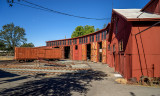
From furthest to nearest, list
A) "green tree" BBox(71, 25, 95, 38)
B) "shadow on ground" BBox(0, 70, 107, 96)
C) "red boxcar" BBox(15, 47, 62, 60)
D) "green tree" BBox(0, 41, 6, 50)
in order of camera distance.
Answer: "green tree" BBox(71, 25, 95, 38), "green tree" BBox(0, 41, 6, 50), "red boxcar" BBox(15, 47, 62, 60), "shadow on ground" BBox(0, 70, 107, 96)

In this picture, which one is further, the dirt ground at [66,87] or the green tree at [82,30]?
the green tree at [82,30]

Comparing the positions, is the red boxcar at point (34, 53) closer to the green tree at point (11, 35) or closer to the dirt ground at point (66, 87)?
the dirt ground at point (66, 87)

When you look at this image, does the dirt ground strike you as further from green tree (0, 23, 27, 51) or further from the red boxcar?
green tree (0, 23, 27, 51)

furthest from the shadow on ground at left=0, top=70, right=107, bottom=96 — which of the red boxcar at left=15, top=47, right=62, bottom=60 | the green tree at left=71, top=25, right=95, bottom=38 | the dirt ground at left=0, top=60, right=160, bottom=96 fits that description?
the green tree at left=71, top=25, right=95, bottom=38

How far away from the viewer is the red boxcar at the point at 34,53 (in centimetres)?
2296

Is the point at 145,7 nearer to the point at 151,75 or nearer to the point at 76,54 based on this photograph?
the point at 151,75

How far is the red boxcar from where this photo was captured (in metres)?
23.0

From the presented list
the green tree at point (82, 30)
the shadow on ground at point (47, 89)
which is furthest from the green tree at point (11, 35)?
the shadow on ground at point (47, 89)

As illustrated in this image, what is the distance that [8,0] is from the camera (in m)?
5.48

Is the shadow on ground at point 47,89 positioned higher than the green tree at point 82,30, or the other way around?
the green tree at point 82,30

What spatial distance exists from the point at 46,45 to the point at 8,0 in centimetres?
4305

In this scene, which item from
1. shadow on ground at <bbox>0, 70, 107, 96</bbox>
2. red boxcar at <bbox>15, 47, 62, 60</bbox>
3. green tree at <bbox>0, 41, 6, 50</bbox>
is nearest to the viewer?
shadow on ground at <bbox>0, 70, 107, 96</bbox>

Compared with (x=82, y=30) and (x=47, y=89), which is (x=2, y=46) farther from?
(x=47, y=89)

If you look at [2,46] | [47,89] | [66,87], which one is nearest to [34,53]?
[47,89]
